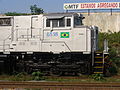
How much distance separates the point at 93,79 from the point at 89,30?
9.36ft

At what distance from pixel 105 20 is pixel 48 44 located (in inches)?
→ 792

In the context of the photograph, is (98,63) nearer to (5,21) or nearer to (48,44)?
(48,44)

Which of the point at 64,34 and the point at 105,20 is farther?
the point at 105,20

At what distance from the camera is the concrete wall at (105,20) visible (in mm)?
31984

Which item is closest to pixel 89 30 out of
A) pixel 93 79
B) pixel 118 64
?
pixel 93 79

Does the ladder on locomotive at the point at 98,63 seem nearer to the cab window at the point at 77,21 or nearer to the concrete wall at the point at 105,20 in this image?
the cab window at the point at 77,21

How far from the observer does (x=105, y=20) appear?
3238 cm

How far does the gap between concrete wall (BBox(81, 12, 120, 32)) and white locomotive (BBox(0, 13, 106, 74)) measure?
18325 mm

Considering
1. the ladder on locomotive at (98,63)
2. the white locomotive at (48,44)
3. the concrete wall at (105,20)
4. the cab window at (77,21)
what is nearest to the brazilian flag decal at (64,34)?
the white locomotive at (48,44)

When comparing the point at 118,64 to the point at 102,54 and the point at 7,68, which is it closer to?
the point at 102,54

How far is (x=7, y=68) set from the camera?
583 inches

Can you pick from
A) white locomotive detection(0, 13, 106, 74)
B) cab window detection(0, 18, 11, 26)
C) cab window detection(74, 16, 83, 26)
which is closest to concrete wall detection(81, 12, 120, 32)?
cab window detection(74, 16, 83, 26)

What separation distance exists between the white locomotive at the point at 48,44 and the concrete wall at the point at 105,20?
18.3 metres

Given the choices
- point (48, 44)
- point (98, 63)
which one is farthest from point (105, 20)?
point (48, 44)
